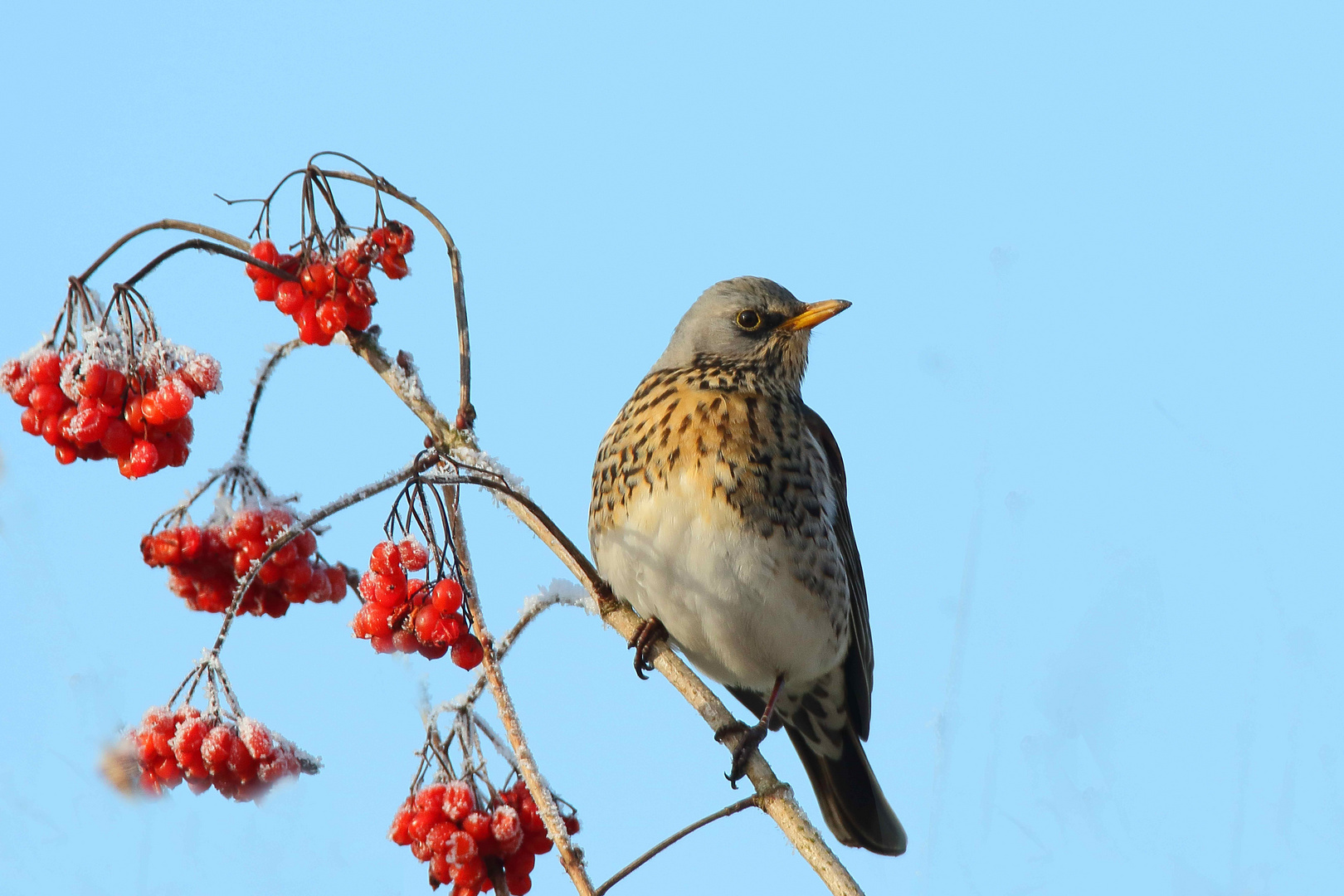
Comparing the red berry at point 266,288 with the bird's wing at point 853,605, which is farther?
the bird's wing at point 853,605

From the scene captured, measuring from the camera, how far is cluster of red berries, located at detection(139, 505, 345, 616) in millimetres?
2535

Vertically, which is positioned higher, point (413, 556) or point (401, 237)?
point (401, 237)

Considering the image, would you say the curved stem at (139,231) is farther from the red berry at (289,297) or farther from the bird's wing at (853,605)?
the bird's wing at (853,605)

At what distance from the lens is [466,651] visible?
7.42ft

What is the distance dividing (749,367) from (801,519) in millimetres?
628

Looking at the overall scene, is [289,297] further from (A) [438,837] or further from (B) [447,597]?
(A) [438,837]

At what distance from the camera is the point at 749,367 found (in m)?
4.02

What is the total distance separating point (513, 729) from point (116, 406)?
41.0 inches

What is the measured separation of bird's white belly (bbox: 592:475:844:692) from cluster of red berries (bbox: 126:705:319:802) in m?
1.35

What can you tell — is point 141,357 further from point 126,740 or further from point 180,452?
point 126,740

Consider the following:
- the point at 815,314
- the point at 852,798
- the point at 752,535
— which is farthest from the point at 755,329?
the point at 852,798

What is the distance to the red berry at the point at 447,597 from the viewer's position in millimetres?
2240

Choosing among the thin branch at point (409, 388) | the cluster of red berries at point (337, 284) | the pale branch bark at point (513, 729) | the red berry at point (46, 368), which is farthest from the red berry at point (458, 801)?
the red berry at point (46, 368)

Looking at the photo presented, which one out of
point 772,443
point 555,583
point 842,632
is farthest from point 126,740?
point 842,632
